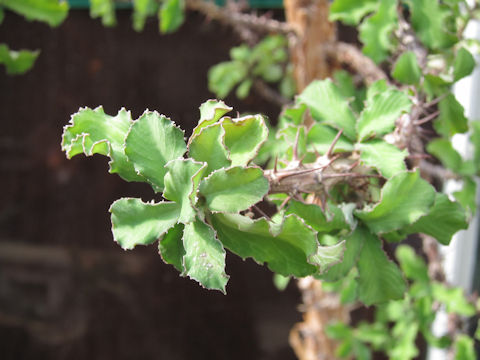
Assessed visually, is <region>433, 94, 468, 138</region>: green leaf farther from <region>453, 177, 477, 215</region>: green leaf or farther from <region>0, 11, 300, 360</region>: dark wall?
<region>0, 11, 300, 360</region>: dark wall

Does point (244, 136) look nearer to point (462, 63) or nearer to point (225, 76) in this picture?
point (462, 63)

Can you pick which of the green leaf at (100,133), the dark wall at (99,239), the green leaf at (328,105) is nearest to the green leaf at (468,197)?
the green leaf at (328,105)

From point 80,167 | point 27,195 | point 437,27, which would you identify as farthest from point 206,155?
point 27,195

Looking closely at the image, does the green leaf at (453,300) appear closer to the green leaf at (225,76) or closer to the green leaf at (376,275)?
the green leaf at (376,275)

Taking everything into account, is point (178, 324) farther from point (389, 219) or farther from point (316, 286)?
point (389, 219)

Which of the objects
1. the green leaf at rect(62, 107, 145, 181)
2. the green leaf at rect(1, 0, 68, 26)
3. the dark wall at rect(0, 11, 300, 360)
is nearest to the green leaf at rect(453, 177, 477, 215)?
the green leaf at rect(62, 107, 145, 181)

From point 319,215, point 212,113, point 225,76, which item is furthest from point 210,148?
point 225,76
